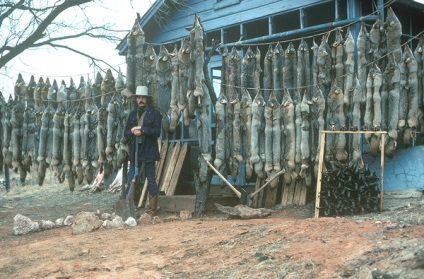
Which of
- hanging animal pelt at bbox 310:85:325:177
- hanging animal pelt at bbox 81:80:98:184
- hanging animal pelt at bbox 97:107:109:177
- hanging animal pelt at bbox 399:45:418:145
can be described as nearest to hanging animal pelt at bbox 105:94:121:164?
hanging animal pelt at bbox 97:107:109:177

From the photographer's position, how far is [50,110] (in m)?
11.1

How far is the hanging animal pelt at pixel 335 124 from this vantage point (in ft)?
27.4

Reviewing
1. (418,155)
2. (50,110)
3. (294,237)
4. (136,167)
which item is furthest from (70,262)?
(418,155)

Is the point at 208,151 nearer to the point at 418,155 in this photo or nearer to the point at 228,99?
the point at 228,99

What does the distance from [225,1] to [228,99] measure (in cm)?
364

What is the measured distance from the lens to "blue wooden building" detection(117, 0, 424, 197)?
9956mm

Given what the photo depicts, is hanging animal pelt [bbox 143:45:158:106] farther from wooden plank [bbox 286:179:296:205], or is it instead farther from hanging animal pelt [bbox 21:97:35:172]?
hanging animal pelt [bbox 21:97:35:172]

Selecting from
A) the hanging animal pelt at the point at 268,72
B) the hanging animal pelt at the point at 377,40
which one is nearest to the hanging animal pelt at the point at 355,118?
the hanging animal pelt at the point at 377,40

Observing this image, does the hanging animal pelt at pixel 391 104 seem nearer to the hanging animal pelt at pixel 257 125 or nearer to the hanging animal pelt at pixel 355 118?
the hanging animal pelt at pixel 355 118

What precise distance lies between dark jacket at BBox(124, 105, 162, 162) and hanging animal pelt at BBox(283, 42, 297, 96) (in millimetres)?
2459

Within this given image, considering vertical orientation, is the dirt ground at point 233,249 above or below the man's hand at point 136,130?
below

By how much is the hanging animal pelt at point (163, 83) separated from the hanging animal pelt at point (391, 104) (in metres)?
3.90

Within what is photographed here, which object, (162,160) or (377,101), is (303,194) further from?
(162,160)

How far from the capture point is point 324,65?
28.7ft
